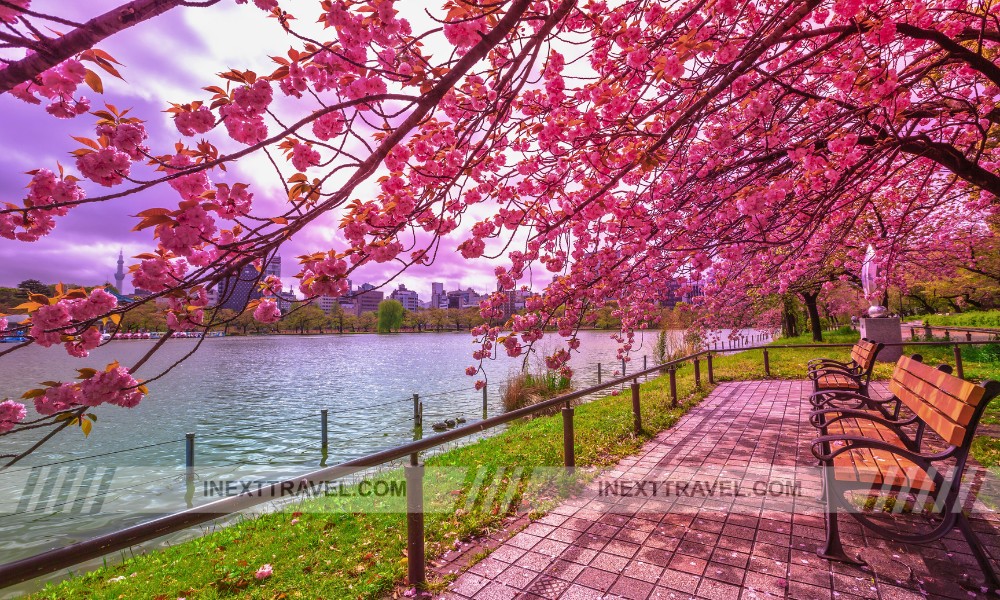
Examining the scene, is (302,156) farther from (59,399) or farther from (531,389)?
(531,389)

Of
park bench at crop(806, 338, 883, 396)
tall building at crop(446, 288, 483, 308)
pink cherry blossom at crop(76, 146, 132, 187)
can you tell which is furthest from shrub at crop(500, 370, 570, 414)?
tall building at crop(446, 288, 483, 308)

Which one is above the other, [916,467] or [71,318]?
[71,318]

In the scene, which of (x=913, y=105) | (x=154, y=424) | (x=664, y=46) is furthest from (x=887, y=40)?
(x=154, y=424)

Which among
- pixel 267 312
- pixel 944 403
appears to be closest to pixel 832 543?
pixel 944 403

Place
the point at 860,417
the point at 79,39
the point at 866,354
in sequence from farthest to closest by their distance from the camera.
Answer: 1. the point at 866,354
2. the point at 860,417
3. the point at 79,39

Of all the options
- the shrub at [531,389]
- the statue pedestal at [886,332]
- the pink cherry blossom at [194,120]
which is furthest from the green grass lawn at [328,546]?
the statue pedestal at [886,332]

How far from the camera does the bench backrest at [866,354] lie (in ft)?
19.6

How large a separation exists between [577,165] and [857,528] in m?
4.18

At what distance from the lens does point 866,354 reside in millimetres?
6344

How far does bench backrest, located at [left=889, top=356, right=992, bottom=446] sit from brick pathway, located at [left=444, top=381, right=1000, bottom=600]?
0.94 metres

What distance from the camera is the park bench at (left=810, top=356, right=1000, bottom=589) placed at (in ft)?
8.15

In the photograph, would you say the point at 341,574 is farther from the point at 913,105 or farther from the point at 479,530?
the point at 913,105

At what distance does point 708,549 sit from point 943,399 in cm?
192

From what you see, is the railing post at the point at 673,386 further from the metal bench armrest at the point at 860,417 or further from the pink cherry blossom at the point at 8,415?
Answer: the pink cherry blossom at the point at 8,415
